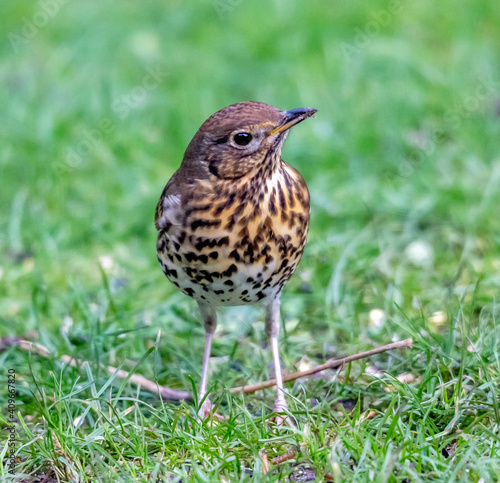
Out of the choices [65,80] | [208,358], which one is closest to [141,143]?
[65,80]

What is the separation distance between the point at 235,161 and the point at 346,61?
15.5 ft

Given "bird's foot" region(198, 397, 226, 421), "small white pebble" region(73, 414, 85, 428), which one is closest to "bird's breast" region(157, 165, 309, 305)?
"bird's foot" region(198, 397, 226, 421)

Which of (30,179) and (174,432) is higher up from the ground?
(30,179)

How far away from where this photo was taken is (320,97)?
743 centimetres

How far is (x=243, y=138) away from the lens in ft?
11.4

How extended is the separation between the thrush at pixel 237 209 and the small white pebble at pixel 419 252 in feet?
5.86

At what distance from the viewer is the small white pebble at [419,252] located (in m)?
5.25

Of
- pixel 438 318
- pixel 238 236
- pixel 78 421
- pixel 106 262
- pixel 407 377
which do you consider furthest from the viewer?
pixel 106 262

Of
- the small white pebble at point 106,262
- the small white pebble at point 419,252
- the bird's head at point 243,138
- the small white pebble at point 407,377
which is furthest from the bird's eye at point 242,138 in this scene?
the small white pebble at point 106,262

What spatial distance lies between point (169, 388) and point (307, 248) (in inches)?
63.1

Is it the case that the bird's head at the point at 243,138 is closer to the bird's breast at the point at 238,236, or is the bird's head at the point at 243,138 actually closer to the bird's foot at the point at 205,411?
the bird's breast at the point at 238,236

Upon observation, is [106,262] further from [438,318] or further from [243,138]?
[243,138]

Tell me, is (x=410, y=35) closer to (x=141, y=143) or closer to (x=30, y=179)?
(x=141, y=143)

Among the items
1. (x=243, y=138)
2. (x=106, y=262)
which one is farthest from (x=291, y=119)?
(x=106, y=262)
